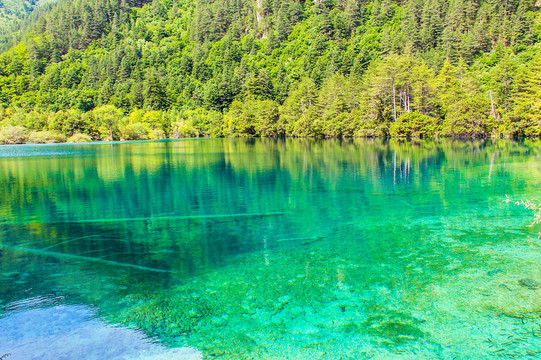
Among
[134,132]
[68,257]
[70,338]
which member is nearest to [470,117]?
[68,257]

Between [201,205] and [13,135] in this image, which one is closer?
[201,205]

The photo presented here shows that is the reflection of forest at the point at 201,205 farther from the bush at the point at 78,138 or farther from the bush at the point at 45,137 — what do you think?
the bush at the point at 78,138

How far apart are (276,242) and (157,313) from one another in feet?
12.3

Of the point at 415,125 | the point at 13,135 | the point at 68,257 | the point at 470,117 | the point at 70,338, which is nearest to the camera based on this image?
the point at 70,338

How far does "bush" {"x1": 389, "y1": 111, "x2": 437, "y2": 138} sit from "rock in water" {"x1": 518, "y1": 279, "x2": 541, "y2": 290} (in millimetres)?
51625

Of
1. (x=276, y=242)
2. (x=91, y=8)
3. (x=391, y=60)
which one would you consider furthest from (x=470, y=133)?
(x=91, y=8)

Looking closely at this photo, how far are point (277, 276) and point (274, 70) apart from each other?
12780 centimetres

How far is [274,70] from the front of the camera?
128m

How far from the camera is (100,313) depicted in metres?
5.38

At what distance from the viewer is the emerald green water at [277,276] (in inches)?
182

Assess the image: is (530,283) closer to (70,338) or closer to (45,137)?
(70,338)

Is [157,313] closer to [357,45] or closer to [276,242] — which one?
[276,242]

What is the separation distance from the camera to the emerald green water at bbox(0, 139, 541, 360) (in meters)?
4.63

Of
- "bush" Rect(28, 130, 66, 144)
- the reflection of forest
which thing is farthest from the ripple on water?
"bush" Rect(28, 130, 66, 144)
